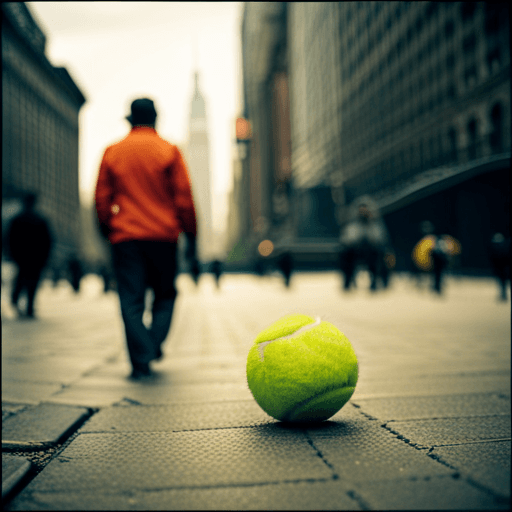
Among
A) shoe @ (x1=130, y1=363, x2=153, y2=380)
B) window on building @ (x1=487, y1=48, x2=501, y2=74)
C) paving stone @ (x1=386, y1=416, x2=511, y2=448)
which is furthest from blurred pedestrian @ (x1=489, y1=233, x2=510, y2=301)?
paving stone @ (x1=386, y1=416, x2=511, y2=448)

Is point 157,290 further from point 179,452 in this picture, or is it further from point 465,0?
point 465,0

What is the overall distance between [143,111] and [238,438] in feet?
8.91

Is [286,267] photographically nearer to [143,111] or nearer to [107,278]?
[107,278]

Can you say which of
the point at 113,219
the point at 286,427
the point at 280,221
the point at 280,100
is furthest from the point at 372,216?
the point at 280,100

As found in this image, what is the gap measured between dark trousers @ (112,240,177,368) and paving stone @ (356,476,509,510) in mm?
2452

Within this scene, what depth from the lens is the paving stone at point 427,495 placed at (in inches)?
58.6

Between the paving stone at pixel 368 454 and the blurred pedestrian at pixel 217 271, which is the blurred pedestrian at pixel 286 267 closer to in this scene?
the blurred pedestrian at pixel 217 271

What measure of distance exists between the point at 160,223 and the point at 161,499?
258 centimetres

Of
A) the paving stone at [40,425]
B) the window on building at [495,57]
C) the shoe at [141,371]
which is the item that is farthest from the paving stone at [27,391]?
the window on building at [495,57]

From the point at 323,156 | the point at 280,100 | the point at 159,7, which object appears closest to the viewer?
the point at 159,7

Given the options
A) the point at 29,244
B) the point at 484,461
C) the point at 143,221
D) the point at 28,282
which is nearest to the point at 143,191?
the point at 143,221

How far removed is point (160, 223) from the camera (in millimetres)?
4020

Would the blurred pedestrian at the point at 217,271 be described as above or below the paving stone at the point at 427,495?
above

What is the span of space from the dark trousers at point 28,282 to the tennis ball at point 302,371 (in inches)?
274
